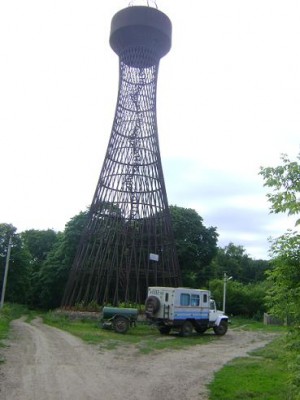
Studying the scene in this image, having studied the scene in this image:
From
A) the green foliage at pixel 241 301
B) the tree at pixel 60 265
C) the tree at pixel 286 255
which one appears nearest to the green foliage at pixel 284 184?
the tree at pixel 286 255

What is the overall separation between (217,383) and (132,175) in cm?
1975

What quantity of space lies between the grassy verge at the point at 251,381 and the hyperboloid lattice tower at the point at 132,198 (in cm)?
1483

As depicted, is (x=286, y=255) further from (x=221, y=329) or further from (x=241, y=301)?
(x=241, y=301)

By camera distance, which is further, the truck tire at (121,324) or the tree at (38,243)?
the tree at (38,243)

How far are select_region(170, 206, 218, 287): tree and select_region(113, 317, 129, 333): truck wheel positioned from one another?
1969 cm

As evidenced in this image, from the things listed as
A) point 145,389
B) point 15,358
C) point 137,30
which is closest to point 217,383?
point 145,389

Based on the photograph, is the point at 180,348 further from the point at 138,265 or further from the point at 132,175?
the point at 132,175

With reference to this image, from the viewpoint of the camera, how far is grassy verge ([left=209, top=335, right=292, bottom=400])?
862cm

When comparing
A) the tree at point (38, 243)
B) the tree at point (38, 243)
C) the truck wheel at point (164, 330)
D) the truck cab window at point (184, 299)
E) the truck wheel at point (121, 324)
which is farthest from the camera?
the tree at point (38, 243)

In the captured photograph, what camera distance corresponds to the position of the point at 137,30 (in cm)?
2994

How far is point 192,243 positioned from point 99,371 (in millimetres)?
31498

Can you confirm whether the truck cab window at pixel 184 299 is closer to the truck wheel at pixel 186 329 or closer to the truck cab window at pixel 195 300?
the truck cab window at pixel 195 300

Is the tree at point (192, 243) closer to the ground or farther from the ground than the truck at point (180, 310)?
farther from the ground

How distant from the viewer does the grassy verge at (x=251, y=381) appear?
862 centimetres
